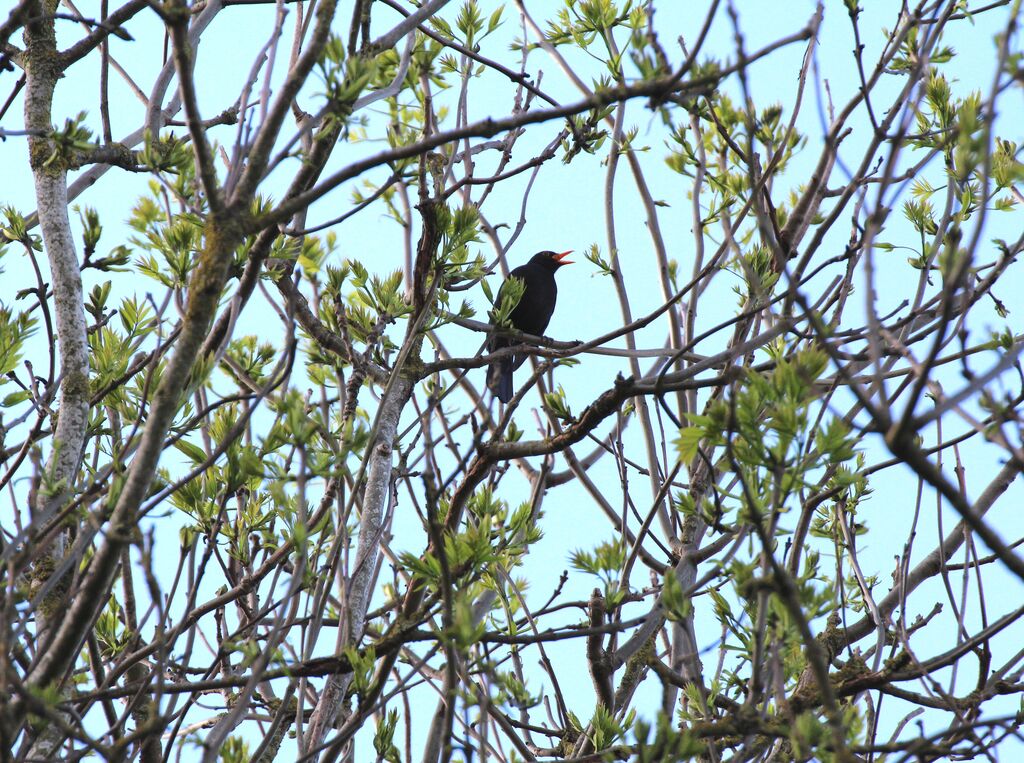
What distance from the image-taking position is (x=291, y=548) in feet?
8.19

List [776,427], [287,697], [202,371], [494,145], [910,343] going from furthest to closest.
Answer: [494,145] → [910,343] → [202,371] → [287,697] → [776,427]

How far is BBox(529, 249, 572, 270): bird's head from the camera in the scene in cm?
765

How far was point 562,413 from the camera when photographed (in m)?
3.36

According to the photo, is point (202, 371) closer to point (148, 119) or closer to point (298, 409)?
point (298, 409)

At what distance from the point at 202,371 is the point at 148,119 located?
113 cm

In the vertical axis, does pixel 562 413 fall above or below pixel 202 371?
above

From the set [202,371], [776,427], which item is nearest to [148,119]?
[202,371]

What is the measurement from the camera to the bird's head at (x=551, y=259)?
7652mm

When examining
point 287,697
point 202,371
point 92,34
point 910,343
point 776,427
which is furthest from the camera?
point 910,343

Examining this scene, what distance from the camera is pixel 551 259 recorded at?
768 cm

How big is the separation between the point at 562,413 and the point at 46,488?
63.1 inches

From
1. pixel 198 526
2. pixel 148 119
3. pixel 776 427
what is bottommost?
pixel 776 427

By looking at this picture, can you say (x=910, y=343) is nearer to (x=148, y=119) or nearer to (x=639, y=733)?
(x=639, y=733)

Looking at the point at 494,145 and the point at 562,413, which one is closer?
the point at 562,413
